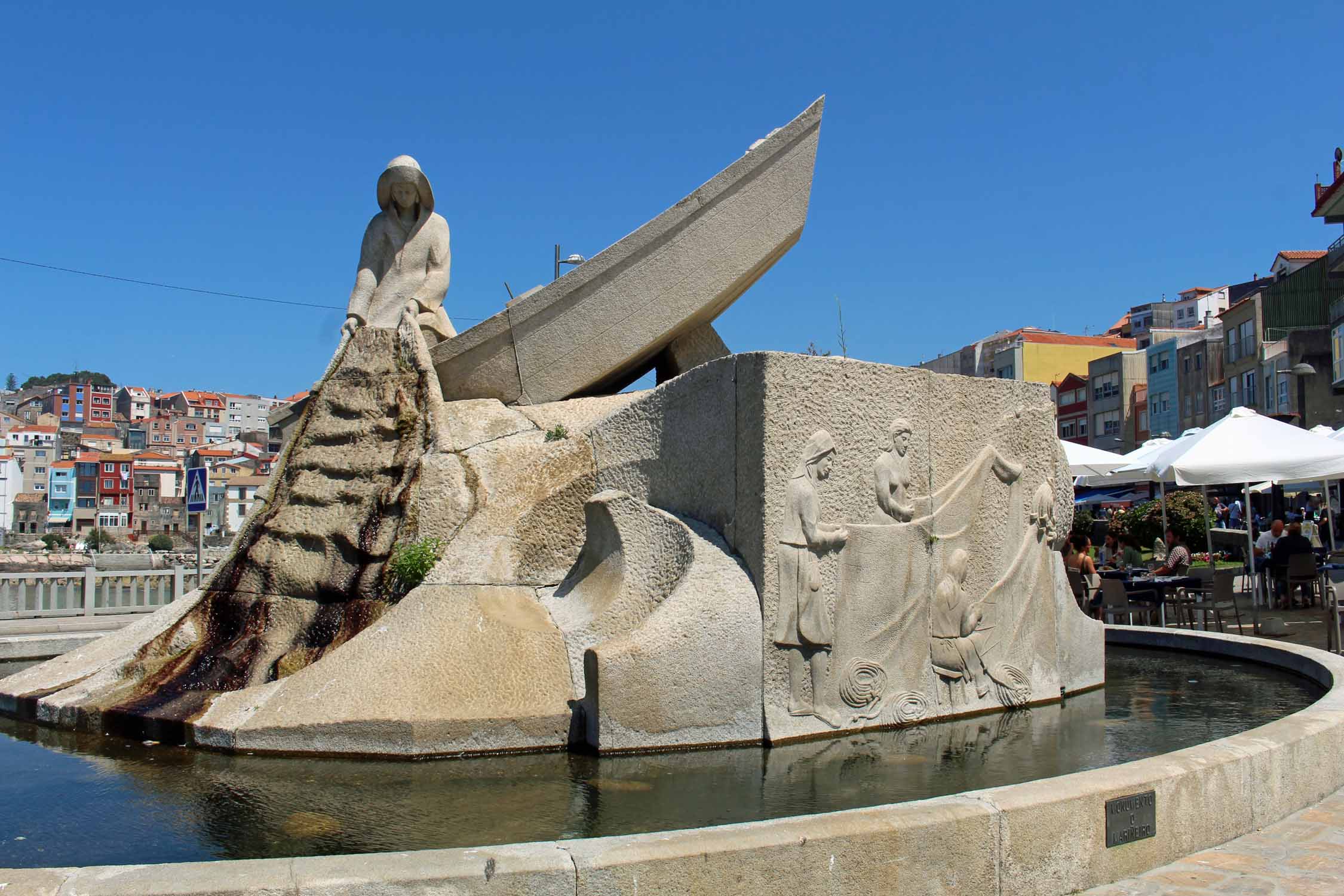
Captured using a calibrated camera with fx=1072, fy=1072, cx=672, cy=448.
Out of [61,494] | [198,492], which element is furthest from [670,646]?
[61,494]

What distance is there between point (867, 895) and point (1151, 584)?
9.02 metres

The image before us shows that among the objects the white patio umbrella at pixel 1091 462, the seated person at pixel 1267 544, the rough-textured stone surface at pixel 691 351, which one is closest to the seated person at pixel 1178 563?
the white patio umbrella at pixel 1091 462

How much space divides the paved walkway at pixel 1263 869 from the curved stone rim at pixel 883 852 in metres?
0.05

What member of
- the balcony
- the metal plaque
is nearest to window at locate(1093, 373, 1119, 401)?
the balcony

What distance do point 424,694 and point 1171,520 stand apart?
21386mm

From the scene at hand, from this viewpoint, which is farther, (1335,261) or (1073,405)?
(1073,405)

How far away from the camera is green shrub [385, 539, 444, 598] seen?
20.8ft

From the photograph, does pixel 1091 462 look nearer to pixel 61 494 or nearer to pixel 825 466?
pixel 825 466

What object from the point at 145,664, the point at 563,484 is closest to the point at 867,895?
the point at 563,484

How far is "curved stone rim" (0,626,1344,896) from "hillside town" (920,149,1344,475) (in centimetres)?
2346

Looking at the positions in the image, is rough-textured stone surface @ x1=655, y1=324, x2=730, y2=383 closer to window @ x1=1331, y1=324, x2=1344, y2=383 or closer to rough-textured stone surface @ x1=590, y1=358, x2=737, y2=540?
rough-textured stone surface @ x1=590, y1=358, x2=737, y2=540

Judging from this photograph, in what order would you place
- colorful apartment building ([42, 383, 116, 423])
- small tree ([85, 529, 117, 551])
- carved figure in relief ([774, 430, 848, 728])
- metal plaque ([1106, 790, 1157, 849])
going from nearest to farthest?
1. metal plaque ([1106, 790, 1157, 849])
2. carved figure in relief ([774, 430, 848, 728])
3. small tree ([85, 529, 117, 551])
4. colorful apartment building ([42, 383, 116, 423])

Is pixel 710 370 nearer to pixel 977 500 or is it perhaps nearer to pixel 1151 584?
pixel 977 500

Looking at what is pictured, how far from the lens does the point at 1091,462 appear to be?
15.1 metres
